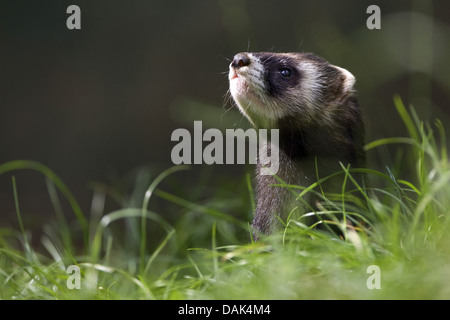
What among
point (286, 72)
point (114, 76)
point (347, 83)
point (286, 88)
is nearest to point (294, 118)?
point (286, 88)

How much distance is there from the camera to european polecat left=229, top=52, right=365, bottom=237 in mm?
3393

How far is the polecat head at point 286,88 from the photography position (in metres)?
3.44

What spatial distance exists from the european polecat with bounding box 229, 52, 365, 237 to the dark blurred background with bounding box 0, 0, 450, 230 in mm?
2224

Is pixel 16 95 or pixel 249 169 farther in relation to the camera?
pixel 16 95

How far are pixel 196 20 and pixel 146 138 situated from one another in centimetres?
127

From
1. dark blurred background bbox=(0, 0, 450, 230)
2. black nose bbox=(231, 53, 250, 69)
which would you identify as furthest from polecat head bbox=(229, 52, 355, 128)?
dark blurred background bbox=(0, 0, 450, 230)

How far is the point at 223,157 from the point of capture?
5453 mm

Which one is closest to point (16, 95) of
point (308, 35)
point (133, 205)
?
point (133, 205)

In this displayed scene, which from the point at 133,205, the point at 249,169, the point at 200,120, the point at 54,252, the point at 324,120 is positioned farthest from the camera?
the point at 200,120

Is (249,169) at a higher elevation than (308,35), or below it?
below

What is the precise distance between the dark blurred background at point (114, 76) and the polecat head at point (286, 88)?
213cm

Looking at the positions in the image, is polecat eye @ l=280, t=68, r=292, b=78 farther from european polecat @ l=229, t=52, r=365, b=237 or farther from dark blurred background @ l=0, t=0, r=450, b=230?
dark blurred background @ l=0, t=0, r=450, b=230

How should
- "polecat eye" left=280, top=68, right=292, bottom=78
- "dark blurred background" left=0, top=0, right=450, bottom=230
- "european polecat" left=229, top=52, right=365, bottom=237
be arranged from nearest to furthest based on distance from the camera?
"european polecat" left=229, top=52, right=365, bottom=237, "polecat eye" left=280, top=68, right=292, bottom=78, "dark blurred background" left=0, top=0, right=450, bottom=230
